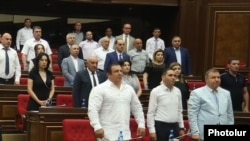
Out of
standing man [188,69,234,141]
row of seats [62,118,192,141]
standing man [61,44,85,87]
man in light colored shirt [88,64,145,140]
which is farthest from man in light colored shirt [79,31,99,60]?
man in light colored shirt [88,64,145,140]

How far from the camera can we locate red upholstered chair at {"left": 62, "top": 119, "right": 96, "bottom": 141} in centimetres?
718

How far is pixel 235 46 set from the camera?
13.7 m

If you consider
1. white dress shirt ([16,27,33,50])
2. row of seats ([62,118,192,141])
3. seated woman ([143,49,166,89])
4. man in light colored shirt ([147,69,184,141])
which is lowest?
row of seats ([62,118,192,141])

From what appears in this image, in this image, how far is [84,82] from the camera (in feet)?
25.7

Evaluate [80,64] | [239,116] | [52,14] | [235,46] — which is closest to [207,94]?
[239,116]

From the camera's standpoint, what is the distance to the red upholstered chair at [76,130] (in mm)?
7176

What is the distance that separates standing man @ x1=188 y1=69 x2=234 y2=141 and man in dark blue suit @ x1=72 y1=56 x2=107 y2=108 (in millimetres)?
1681

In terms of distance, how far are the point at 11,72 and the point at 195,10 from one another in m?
5.88

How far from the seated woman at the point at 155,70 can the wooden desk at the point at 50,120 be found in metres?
1.81

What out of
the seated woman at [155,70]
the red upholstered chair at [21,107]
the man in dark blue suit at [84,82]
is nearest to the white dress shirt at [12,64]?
the red upholstered chair at [21,107]

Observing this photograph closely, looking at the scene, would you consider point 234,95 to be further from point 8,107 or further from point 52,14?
point 52,14

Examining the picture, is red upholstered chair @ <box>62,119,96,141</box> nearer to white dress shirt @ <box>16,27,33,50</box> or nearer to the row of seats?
the row of seats

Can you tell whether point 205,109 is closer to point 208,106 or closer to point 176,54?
point 208,106

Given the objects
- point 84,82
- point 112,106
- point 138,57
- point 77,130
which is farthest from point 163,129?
point 138,57
